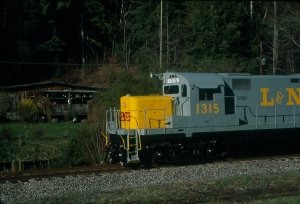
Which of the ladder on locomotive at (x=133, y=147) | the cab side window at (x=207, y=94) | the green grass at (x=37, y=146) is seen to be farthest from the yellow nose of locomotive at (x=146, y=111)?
the green grass at (x=37, y=146)

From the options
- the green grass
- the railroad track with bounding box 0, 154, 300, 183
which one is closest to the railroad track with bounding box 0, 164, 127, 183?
the railroad track with bounding box 0, 154, 300, 183

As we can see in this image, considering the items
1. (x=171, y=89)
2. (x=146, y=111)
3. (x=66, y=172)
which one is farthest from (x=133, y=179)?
(x=171, y=89)

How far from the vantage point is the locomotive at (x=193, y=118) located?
61.5 feet

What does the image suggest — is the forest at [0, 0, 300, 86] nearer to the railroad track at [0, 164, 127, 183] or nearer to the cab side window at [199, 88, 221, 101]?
the cab side window at [199, 88, 221, 101]

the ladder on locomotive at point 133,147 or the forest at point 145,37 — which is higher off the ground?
the forest at point 145,37

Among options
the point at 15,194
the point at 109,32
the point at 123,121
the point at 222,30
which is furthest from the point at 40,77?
the point at 15,194

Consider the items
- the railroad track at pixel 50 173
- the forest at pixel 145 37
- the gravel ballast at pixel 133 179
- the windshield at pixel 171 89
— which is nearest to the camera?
the gravel ballast at pixel 133 179

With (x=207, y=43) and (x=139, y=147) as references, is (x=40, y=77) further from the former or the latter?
(x=139, y=147)

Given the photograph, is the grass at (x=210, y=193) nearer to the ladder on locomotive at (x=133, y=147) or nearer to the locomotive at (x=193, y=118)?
the ladder on locomotive at (x=133, y=147)

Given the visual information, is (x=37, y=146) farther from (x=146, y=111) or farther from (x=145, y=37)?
(x=145, y=37)

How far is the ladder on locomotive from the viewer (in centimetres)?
1817

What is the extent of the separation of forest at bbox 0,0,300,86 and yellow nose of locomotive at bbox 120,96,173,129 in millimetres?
5536

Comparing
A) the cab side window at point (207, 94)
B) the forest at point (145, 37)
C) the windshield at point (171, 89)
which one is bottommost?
the cab side window at point (207, 94)

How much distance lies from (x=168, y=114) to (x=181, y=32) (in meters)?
21.2
